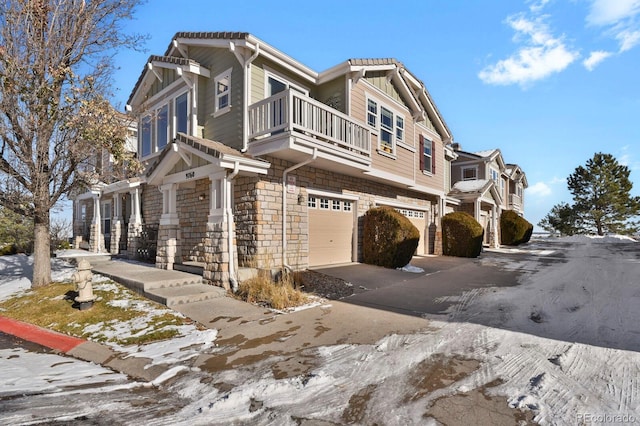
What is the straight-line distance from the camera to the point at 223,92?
407 inches

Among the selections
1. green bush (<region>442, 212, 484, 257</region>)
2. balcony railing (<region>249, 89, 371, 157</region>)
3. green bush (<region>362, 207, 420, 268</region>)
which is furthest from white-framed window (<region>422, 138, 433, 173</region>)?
balcony railing (<region>249, 89, 371, 157</region>)

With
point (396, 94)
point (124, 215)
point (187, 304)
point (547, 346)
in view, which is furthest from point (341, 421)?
point (124, 215)

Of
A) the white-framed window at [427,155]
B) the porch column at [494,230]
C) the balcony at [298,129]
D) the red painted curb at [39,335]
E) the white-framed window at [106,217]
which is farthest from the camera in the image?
the porch column at [494,230]

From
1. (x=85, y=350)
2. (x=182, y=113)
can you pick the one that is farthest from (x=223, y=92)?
(x=85, y=350)

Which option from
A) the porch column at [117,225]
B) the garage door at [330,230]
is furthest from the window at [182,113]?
the porch column at [117,225]

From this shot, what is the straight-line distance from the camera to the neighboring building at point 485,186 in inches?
825

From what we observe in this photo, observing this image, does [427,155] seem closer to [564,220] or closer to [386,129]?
[386,129]

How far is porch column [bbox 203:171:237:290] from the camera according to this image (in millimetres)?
8109

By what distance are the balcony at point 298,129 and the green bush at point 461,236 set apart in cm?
850

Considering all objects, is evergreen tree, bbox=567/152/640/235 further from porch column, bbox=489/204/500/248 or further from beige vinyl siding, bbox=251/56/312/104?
beige vinyl siding, bbox=251/56/312/104

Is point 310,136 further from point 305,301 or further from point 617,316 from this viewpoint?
point 617,316

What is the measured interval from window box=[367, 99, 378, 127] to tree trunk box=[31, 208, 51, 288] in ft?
34.1

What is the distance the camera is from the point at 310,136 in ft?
30.8

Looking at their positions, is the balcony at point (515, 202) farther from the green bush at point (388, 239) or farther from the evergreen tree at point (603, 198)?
Result: the green bush at point (388, 239)
